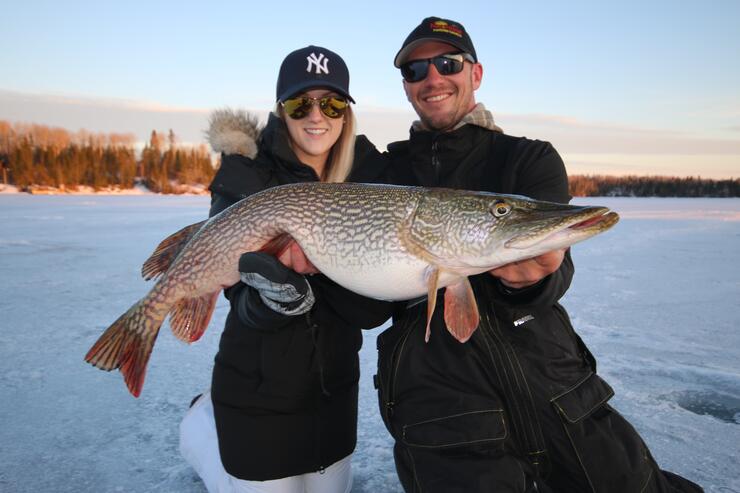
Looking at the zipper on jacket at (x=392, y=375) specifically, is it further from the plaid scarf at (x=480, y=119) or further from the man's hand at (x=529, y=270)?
the plaid scarf at (x=480, y=119)

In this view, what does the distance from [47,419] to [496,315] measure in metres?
2.52

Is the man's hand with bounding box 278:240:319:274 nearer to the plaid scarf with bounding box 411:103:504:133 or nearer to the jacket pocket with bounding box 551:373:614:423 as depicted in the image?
the plaid scarf with bounding box 411:103:504:133

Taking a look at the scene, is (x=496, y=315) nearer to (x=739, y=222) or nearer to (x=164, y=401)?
(x=164, y=401)

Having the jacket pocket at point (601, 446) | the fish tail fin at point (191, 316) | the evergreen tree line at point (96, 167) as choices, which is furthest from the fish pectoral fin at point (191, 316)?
the evergreen tree line at point (96, 167)

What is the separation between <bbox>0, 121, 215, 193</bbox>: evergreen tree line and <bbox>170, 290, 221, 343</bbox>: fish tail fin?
44.8 metres

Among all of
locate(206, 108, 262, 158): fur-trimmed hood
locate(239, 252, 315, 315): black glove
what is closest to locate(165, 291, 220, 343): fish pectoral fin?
locate(239, 252, 315, 315): black glove

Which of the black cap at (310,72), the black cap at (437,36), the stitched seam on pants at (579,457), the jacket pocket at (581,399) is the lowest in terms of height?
the stitched seam on pants at (579,457)

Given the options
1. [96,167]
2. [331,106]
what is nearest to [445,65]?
[331,106]

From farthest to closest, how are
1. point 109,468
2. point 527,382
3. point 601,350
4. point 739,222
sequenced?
point 739,222, point 601,350, point 109,468, point 527,382

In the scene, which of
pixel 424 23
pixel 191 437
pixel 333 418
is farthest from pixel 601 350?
pixel 191 437

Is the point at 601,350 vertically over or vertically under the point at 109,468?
over

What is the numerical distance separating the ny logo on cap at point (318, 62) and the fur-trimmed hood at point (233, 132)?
1.39ft

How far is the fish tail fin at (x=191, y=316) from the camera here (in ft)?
7.24

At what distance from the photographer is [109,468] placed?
2379 mm
